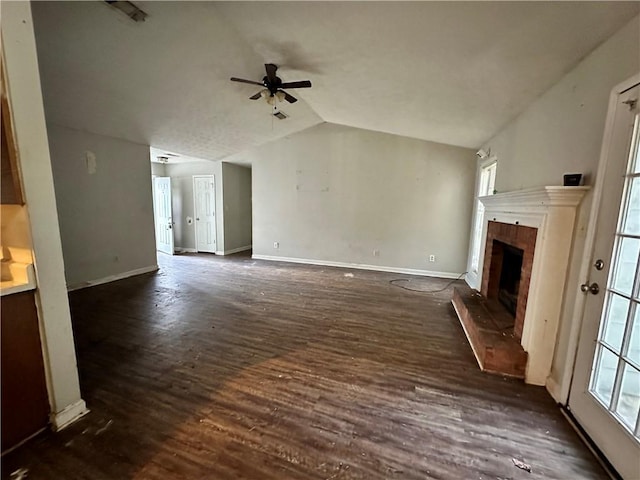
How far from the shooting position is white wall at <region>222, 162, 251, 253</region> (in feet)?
23.9

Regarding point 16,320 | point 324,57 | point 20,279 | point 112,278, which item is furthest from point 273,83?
point 112,278

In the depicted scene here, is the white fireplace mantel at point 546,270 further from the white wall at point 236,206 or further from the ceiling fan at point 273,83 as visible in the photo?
the white wall at point 236,206

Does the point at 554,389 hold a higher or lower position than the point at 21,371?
lower

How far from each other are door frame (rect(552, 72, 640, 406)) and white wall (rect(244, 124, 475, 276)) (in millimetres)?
3606

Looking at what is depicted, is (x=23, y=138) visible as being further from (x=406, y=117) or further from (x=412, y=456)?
(x=406, y=117)

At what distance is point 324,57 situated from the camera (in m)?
2.79

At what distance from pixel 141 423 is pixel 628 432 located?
2.73 meters

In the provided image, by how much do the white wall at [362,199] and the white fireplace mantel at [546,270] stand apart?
3150mm

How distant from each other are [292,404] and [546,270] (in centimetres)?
215

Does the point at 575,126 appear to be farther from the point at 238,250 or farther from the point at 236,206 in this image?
the point at 238,250

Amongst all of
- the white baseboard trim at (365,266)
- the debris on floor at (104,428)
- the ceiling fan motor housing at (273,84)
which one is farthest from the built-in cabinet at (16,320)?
the white baseboard trim at (365,266)

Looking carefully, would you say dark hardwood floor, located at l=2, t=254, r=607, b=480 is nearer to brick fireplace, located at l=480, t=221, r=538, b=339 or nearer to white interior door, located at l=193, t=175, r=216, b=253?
brick fireplace, located at l=480, t=221, r=538, b=339

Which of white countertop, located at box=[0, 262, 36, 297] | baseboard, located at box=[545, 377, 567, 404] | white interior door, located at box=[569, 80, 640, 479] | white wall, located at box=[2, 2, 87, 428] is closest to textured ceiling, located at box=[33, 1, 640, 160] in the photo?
white interior door, located at box=[569, 80, 640, 479]

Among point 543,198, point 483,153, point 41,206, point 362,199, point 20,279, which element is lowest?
point 20,279
